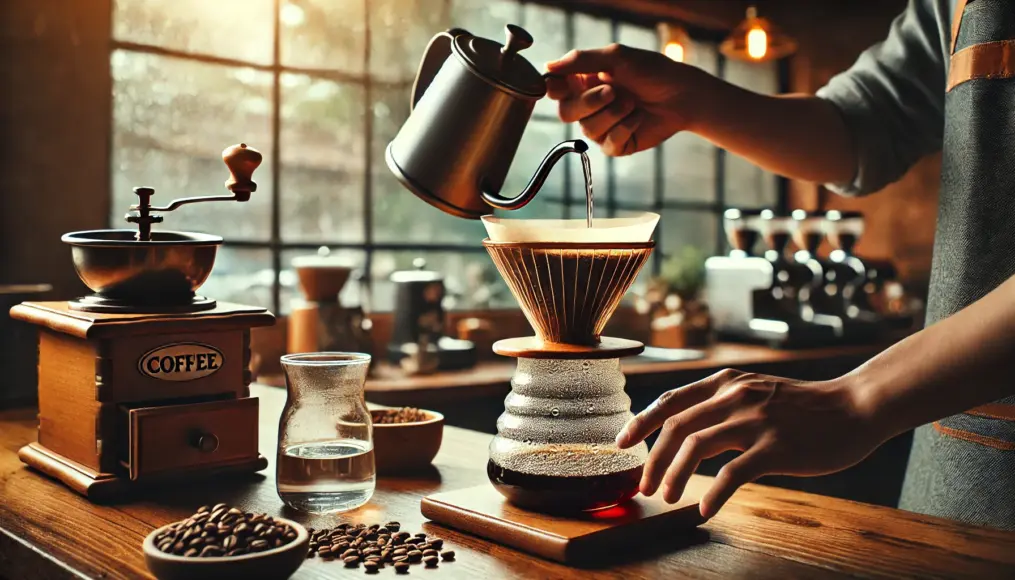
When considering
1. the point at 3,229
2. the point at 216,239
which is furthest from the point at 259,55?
the point at 216,239

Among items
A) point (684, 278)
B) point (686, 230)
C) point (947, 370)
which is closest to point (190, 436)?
point (947, 370)

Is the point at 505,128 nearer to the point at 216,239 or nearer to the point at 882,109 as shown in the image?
the point at 216,239

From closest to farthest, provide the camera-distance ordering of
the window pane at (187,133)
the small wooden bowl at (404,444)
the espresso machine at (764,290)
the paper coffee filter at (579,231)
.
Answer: the paper coffee filter at (579,231), the small wooden bowl at (404,444), the window pane at (187,133), the espresso machine at (764,290)

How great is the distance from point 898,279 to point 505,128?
14.3 ft

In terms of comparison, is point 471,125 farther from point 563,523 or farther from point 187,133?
point 187,133

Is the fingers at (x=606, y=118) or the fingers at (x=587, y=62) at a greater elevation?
the fingers at (x=587, y=62)

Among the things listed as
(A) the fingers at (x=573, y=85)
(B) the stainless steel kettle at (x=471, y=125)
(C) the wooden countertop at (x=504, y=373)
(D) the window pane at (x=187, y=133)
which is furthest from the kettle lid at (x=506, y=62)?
(D) the window pane at (x=187, y=133)

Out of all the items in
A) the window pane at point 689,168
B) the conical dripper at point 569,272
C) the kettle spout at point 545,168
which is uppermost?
the window pane at point 689,168

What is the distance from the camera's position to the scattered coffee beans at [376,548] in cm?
88

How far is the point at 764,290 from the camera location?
397 centimetres

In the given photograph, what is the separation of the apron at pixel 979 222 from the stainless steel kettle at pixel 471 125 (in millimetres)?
707

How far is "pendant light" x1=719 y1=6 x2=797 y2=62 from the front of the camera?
3.50 metres

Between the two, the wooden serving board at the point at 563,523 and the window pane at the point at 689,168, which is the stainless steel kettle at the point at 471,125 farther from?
the window pane at the point at 689,168

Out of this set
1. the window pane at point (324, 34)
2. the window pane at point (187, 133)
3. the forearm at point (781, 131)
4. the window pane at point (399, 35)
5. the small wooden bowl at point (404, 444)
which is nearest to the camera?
the small wooden bowl at point (404, 444)
